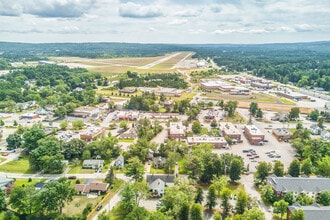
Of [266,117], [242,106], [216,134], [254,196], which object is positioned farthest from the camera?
[242,106]

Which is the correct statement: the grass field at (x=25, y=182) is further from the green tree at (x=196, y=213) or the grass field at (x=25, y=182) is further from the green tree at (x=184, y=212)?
the green tree at (x=196, y=213)

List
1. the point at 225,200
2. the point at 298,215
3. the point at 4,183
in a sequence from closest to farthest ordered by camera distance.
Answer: the point at 298,215, the point at 225,200, the point at 4,183

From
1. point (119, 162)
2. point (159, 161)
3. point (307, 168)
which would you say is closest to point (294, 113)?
point (307, 168)

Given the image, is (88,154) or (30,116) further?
(30,116)

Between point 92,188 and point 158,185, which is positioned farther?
point 92,188

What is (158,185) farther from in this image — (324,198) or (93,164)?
(324,198)

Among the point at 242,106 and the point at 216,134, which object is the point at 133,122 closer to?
the point at 216,134

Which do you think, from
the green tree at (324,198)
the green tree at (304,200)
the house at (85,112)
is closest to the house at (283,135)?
the green tree at (324,198)

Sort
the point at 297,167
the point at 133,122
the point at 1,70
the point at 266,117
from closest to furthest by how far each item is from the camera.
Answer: the point at 297,167 → the point at 133,122 → the point at 266,117 → the point at 1,70

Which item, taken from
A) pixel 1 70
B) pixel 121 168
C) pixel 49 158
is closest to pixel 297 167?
pixel 121 168
